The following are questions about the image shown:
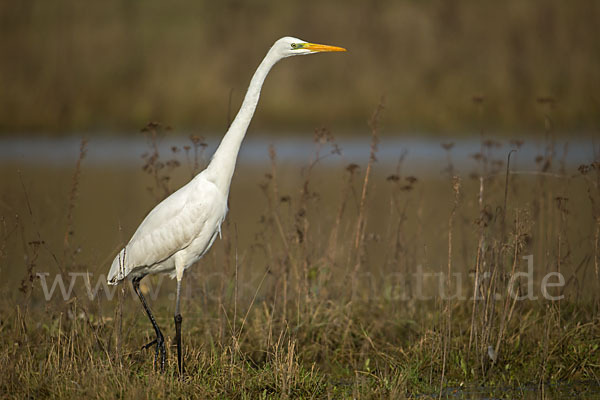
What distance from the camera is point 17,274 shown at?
8422 mm

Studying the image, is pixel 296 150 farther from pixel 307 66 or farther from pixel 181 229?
pixel 181 229

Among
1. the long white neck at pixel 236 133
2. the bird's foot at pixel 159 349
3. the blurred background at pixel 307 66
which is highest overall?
the blurred background at pixel 307 66

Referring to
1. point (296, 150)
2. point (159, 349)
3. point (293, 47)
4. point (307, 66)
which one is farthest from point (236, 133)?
point (307, 66)

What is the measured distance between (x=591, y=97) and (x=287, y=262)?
15950mm

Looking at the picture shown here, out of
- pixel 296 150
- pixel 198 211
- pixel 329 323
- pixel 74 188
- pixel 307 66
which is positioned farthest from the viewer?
pixel 307 66

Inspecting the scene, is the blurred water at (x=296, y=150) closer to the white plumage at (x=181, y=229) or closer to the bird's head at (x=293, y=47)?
the bird's head at (x=293, y=47)

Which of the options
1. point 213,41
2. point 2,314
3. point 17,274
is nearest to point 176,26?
point 213,41

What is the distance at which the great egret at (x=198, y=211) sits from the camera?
5.55 metres

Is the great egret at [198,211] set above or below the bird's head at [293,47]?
below

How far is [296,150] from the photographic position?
748 inches

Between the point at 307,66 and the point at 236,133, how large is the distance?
18.6 m

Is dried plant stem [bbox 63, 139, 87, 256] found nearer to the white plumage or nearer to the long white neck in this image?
the white plumage

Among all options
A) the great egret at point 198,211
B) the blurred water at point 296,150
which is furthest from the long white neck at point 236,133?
the blurred water at point 296,150

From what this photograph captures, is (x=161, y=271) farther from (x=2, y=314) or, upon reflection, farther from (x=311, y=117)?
(x=311, y=117)
